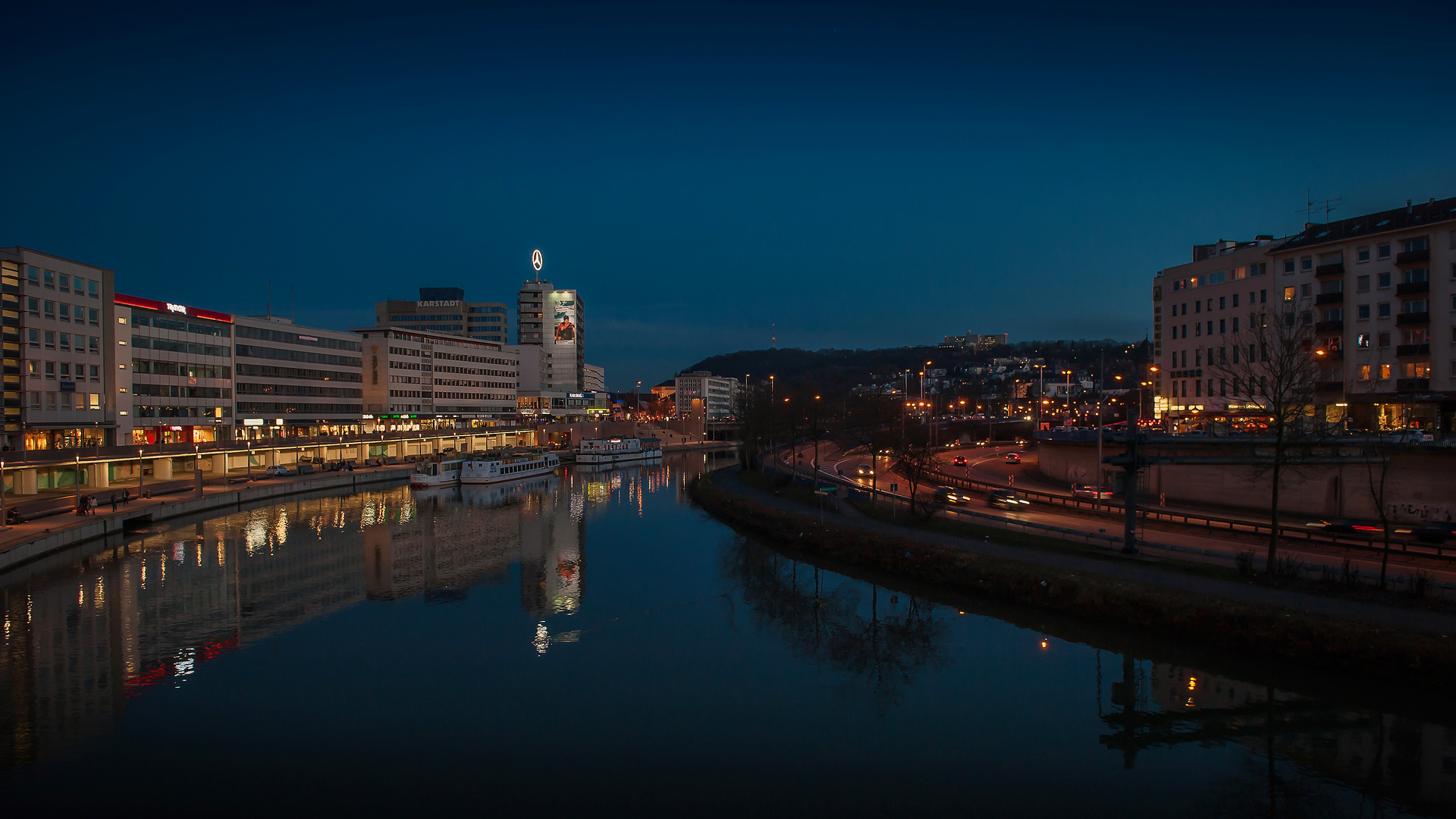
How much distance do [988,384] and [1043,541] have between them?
175872 millimetres

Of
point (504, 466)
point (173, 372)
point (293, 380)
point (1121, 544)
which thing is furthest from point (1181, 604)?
point (293, 380)

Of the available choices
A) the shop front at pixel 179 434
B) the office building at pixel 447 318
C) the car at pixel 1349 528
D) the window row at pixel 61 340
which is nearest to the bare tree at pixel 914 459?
the car at pixel 1349 528

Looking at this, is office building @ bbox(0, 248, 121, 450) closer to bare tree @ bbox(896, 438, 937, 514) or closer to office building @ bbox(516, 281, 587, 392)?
bare tree @ bbox(896, 438, 937, 514)

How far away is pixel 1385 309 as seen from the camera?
44.2m

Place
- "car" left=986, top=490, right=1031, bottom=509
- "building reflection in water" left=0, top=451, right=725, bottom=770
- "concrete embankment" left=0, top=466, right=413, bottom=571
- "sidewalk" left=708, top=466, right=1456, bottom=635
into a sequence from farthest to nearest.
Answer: "car" left=986, top=490, right=1031, bottom=509, "concrete embankment" left=0, top=466, right=413, bottom=571, "building reflection in water" left=0, top=451, right=725, bottom=770, "sidewalk" left=708, top=466, right=1456, bottom=635

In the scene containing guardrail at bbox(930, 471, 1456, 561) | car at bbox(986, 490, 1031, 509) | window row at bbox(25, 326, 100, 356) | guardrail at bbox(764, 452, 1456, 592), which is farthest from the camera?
window row at bbox(25, 326, 100, 356)

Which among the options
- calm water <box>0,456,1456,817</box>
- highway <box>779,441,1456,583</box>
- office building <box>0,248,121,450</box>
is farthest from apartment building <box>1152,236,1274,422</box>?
office building <box>0,248,121,450</box>

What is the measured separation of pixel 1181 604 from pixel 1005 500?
18418 millimetres

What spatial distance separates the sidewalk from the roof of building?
35985 mm

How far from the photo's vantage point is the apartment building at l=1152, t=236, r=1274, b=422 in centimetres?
5069

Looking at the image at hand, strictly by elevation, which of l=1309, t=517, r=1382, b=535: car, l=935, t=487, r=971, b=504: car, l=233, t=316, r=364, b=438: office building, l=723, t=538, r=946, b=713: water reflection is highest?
l=233, t=316, r=364, b=438: office building

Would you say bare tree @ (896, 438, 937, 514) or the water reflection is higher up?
bare tree @ (896, 438, 937, 514)

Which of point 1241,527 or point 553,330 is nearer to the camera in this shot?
point 1241,527

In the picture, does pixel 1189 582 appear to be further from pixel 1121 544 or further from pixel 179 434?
pixel 179 434
